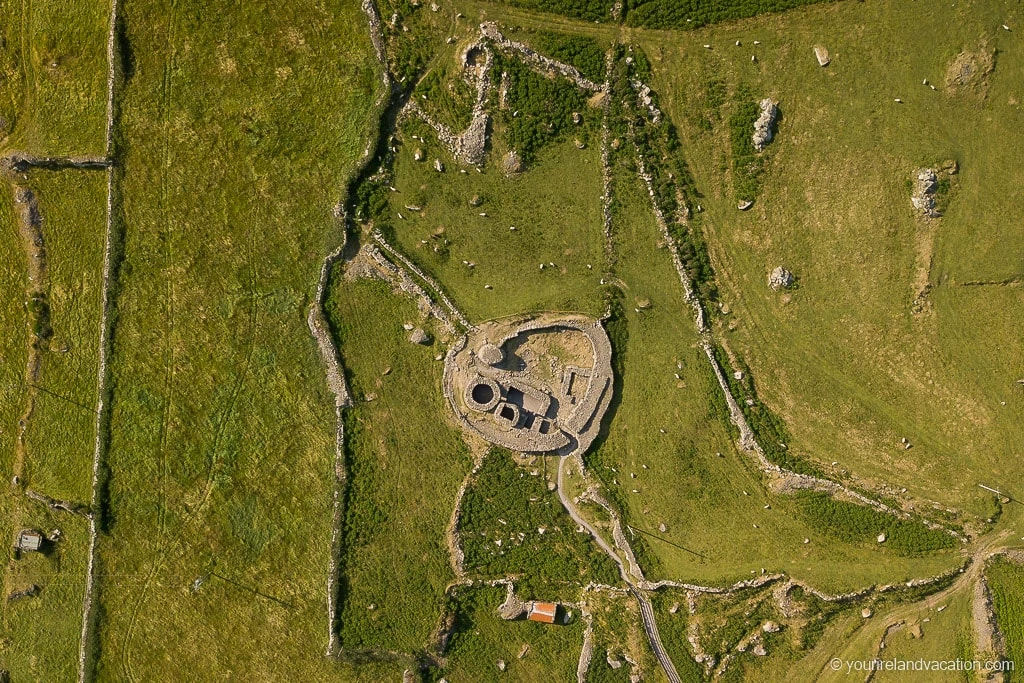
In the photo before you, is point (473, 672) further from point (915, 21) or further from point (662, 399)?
point (915, 21)

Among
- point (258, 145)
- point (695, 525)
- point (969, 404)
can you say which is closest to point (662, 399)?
point (695, 525)

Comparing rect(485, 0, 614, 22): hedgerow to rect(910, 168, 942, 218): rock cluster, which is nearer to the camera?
rect(910, 168, 942, 218): rock cluster

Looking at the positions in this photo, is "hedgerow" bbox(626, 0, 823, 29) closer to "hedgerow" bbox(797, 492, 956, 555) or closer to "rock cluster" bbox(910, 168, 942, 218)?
"rock cluster" bbox(910, 168, 942, 218)

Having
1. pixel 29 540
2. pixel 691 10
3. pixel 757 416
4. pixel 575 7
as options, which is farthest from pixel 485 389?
pixel 29 540

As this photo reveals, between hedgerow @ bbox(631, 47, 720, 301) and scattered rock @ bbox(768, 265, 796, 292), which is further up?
hedgerow @ bbox(631, 47, 720, 301)

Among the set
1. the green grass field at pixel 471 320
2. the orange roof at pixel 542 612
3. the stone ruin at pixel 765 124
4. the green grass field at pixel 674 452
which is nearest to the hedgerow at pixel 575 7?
the green grass field at pixel 471 320

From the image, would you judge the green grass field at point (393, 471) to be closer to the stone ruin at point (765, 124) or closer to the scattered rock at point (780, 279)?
the scattered rock at point (780, 279)

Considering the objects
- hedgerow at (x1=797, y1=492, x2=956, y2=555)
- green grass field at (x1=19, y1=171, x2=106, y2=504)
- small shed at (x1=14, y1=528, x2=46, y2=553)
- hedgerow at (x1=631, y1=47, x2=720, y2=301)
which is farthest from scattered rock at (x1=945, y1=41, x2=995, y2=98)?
small shed at (x1=14, y1=528, x2=46, y2=553)
